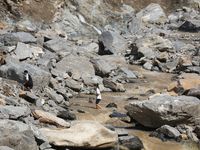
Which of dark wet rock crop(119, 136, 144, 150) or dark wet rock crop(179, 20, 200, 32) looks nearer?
dark wet rock crop(119, 136, 144, 150)

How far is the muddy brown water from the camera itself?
20.9 feet

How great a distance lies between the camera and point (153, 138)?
265 inches

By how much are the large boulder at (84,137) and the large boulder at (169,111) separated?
1.99 metres

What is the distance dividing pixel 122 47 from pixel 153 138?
54.0 feet

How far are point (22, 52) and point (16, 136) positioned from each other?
9.65 metres

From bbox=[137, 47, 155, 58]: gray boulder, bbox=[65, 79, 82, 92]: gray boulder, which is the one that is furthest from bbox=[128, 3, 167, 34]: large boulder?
bbox=[65, 79, 82, 92]: gray boulder

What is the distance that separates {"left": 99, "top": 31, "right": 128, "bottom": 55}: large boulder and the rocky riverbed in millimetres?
102

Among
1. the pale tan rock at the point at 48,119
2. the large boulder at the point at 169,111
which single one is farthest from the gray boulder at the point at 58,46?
the large boulder at the point at 169,111

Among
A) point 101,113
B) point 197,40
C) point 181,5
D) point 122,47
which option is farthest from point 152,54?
point 181,5

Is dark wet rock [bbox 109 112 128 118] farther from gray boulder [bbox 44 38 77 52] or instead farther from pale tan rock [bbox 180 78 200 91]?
gray boulder [bbox 44 38 77 52]

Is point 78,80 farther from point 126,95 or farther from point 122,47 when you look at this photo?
point 122,47

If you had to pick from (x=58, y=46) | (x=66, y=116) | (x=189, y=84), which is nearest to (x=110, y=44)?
(x=58, y=46)

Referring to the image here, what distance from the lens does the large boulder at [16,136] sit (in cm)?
438

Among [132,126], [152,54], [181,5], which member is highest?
[181,5]
